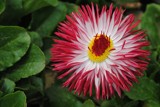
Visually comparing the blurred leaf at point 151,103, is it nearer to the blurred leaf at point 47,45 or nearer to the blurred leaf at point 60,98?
the blurred leaf at point 60,98

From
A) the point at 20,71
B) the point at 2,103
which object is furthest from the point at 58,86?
the point at 2,103

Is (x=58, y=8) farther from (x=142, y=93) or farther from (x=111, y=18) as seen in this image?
(x=142, y=93)

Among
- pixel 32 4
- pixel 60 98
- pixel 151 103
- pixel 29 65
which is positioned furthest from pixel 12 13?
pixel 151 103

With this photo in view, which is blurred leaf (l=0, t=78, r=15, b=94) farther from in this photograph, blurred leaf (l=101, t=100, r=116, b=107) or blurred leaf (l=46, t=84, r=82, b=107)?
blurred leaf (l=101, t=100, r=116, b=107)

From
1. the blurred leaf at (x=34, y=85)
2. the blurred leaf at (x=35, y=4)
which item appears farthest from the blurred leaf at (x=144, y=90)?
the blurred leaf at (x=35, y=4)

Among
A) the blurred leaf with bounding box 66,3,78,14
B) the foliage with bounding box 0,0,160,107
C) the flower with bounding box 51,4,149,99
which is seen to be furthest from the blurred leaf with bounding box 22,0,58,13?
the flower with bounding box 51,4,149,99

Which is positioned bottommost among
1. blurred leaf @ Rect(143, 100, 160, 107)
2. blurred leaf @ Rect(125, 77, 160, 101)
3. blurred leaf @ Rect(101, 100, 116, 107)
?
blurred leaf @ Rect(143, 100, 160, 107)

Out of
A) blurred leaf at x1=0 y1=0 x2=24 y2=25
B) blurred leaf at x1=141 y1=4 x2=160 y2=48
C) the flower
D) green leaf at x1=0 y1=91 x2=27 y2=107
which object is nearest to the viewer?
the flower
